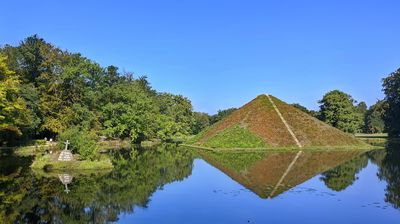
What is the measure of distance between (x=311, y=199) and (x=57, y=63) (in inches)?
2107

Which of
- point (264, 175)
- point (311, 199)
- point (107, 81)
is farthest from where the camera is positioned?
point (107, 81)

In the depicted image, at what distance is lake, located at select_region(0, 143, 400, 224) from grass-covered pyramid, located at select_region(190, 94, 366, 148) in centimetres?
2923

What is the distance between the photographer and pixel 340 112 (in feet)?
295

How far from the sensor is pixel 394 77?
10900cm

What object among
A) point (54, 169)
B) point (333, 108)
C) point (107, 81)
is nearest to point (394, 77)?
point (333, 108)

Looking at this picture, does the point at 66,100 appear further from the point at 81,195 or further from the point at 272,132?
the point at 81,195

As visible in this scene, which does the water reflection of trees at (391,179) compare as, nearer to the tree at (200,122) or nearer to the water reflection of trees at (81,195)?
the water reflection of trees at (81,195)

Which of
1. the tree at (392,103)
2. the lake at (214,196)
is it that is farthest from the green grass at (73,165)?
the tree at (392,103)

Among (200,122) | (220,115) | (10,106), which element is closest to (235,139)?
(10,106)

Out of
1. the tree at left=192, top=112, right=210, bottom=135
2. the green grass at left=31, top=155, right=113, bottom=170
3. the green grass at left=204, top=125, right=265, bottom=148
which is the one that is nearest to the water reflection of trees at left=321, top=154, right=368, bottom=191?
the green grass at left=31, top=155, right=113, bottom=170

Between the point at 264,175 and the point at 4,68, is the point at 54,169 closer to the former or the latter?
the point at 264,175

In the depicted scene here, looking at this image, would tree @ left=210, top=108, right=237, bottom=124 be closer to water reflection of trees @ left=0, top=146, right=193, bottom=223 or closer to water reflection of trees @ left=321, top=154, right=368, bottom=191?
water reflection of trees @ left=321, top=154, right=368, bottom=191

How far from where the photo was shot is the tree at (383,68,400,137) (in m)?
101

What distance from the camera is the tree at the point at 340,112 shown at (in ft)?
292
